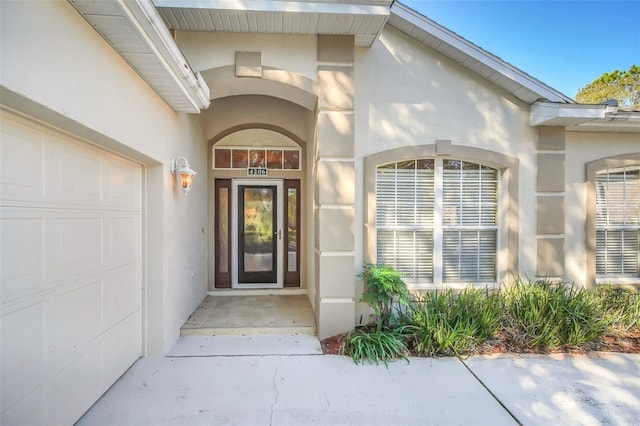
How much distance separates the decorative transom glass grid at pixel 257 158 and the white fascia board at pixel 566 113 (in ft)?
13.6

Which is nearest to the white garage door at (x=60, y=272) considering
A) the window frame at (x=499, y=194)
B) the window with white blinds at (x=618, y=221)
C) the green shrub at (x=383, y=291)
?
the green shrub at (x=383, y=291)

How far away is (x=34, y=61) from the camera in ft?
5.74

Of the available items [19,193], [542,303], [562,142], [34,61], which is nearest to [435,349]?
[542,303]

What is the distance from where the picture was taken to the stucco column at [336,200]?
13.1ft

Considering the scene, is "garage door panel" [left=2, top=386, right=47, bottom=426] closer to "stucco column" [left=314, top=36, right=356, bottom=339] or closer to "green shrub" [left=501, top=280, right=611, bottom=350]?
"stucco column" [left=314, top=36, right=356, bottom=339]

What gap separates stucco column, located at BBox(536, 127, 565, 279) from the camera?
4.63 m

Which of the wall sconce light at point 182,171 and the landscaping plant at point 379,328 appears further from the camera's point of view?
the wall sconce light at point 182,171

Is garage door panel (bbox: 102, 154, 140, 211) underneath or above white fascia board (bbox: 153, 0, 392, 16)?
underneath

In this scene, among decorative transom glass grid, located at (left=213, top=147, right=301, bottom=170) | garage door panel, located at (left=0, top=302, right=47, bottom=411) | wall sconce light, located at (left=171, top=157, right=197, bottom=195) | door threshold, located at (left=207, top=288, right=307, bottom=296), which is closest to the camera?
garage door panel, located at (left=0, top=302, right=47, bottom=411)

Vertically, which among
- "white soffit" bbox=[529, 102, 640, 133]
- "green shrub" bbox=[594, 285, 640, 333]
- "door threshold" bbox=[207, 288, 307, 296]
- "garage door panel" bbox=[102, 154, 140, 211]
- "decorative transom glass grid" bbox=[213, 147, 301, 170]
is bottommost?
"door threshold" bbox=[207, 288, 307, 296]

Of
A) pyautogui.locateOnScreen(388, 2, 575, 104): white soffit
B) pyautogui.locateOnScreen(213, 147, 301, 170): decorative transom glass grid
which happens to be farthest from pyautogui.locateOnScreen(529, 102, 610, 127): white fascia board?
pyautogui.locateOnScreen(213, 147, 301, 170): decorative transom glass grid

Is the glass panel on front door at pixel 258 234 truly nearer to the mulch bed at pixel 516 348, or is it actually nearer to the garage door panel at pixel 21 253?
the mulch bed at pixel 516 348

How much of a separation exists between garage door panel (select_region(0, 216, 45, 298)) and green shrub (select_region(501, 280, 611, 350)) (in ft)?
16.4

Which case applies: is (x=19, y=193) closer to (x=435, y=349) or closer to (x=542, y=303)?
(x=435, y=349)
